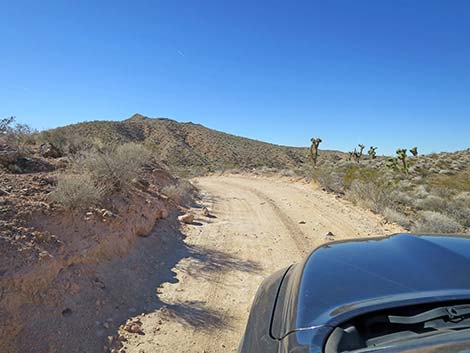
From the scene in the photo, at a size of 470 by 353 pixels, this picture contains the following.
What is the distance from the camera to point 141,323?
3686 millimetres

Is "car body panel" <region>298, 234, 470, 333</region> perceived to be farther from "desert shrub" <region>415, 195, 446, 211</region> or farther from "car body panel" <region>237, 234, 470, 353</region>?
"desert shrub" <region>415, 195, 446, 211</region>

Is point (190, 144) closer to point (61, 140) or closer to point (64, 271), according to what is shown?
point (61, 140)

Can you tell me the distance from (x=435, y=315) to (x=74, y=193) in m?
5.21

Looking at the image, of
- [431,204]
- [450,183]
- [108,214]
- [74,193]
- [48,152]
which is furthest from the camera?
[450,183]

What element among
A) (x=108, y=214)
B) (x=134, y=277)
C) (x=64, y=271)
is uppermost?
(x=108, y=214)

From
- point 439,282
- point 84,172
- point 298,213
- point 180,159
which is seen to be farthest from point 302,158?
point 439,282

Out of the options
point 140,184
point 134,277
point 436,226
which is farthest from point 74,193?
point 436,226

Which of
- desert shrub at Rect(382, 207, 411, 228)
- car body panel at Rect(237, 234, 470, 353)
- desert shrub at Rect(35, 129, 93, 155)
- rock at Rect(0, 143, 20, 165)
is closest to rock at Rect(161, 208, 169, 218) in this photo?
rock at Rect(0, 143, 20, 165)

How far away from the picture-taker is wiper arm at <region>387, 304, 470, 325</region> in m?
1.51

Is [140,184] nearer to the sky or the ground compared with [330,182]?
nearer to the ground

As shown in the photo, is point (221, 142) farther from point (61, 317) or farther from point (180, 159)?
point (61, 317)

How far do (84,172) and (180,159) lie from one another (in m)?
34.2

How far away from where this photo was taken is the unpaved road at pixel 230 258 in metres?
3.52

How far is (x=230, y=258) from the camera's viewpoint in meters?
5.84
